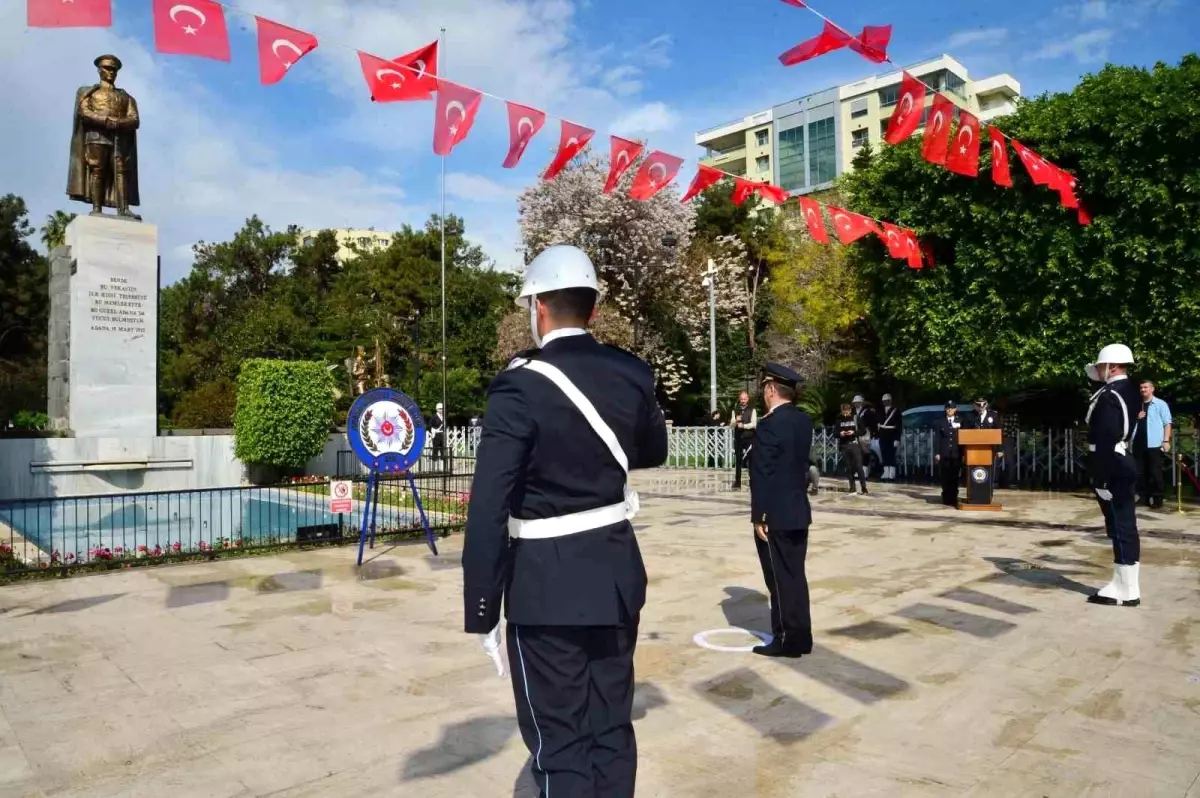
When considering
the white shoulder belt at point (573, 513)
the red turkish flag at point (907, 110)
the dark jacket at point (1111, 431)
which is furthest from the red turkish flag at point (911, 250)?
the white shoulder belt at point (573, 513)

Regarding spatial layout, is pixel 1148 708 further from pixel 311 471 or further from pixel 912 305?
pixel 311 471

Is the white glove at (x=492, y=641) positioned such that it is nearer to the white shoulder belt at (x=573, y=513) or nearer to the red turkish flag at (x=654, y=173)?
the white shoulder belt at (x=573, y=513)

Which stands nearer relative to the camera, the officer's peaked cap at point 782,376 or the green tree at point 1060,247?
the officer's peaked cap at point 782,376

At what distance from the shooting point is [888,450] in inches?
755

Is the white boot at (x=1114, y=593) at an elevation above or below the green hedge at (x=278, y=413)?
below

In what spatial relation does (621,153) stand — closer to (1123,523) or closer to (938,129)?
(938,129)

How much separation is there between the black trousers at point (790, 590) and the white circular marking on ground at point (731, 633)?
252 millimetres

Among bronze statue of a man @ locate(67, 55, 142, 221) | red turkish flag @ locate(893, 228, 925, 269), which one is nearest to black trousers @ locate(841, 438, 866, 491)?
red turkish flag @ locate(893, 228, 925, 269)

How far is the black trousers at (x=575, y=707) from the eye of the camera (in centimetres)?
256

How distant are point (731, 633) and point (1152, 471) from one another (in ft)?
35.0

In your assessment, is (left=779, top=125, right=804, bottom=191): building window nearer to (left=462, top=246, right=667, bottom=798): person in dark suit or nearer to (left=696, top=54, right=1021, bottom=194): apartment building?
(left=696, top=54, right=1021, bottom=194): apartment building

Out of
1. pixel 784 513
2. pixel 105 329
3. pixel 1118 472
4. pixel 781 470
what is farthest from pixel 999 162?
pixel 105 329

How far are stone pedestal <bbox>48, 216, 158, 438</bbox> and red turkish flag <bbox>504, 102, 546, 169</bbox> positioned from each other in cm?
1014

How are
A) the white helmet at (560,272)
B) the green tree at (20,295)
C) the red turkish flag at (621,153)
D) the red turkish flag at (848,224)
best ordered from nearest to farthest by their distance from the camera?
the white helmet at (560,272)
the red turkish flag at (621,153)
the red turkish flag at (848,224)
the green tree at (20,295)
